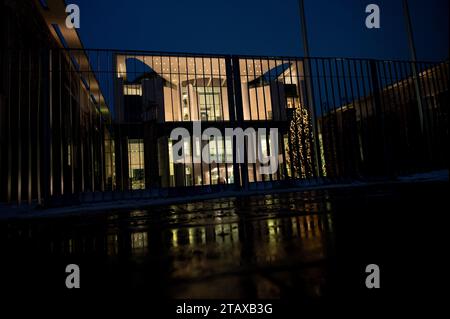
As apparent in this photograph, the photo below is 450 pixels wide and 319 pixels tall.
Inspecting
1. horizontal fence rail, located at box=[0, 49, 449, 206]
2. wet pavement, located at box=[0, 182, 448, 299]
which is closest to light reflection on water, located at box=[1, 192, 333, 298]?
wet pavement, located at box=[0, 182, 448, 299]

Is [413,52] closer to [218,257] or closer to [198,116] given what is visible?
[198,116]

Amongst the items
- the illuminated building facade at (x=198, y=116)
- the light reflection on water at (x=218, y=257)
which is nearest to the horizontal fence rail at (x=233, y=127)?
the illuminated building facade at (x=198, y=116)

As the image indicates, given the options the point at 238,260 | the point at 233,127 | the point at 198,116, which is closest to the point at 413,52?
the point at 233,127

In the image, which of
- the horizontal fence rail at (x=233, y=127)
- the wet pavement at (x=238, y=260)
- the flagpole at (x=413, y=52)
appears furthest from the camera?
the flagpole at (x=413, y=52)

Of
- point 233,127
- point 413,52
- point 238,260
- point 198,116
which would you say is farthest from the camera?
point 413,52

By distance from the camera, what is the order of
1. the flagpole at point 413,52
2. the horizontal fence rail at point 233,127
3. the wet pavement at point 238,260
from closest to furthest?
the wet pavement at point 238,260
the horizontal fence rail at point 233,127
the flagpole at point 413,52

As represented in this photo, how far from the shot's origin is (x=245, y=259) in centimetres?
78

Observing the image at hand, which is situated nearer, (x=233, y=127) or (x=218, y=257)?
(x=218, y=257)

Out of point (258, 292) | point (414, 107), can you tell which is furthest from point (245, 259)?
point (414, 107)

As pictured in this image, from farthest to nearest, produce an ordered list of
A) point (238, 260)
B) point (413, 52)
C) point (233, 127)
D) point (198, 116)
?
point (413, 52) → point (198, 116) → point (233, 127) → point (238, 260)

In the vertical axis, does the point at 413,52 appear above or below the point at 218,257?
above

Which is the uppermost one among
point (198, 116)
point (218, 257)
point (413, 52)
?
point (413, 52)

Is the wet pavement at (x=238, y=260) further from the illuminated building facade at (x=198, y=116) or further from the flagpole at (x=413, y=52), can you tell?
the flagpole at (x=413, y=52)
